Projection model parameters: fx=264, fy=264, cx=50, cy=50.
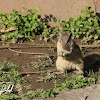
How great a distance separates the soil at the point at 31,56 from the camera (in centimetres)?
545

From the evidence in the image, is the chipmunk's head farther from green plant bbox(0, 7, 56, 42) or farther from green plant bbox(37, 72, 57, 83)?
green plant bbox(0, 7, 56, 42)

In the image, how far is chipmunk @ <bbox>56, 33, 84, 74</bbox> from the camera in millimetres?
5309

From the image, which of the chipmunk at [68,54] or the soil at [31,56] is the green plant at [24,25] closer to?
the soil at [31,56]

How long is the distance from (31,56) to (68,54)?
1.50 metres

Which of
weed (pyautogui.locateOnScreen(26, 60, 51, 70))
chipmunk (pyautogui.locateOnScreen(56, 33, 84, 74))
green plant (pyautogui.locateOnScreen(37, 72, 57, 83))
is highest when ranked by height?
chipmunk (pyautogui.locateOnScreen(56, 33, 84, 74))

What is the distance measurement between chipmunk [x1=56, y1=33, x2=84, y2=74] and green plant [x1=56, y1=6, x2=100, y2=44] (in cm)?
180

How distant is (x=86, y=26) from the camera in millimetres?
7328

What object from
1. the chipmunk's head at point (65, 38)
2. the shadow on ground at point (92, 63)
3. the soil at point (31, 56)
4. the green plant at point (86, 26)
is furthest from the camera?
the green plant at point (86, 26)

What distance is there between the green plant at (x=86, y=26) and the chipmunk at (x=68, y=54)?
1802 millimetres

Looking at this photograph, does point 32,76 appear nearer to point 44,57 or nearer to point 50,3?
point 44,57

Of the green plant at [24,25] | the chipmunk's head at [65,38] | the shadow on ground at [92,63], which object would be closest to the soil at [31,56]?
the shadow on ground at [92,63]

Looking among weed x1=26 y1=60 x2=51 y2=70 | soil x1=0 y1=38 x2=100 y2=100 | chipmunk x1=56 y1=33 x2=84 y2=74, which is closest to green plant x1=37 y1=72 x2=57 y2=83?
soil x1=0 y1=38 x2=100 y2=100

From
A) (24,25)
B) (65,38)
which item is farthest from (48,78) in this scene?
(24,25)

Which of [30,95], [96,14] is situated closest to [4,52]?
[30,95]
